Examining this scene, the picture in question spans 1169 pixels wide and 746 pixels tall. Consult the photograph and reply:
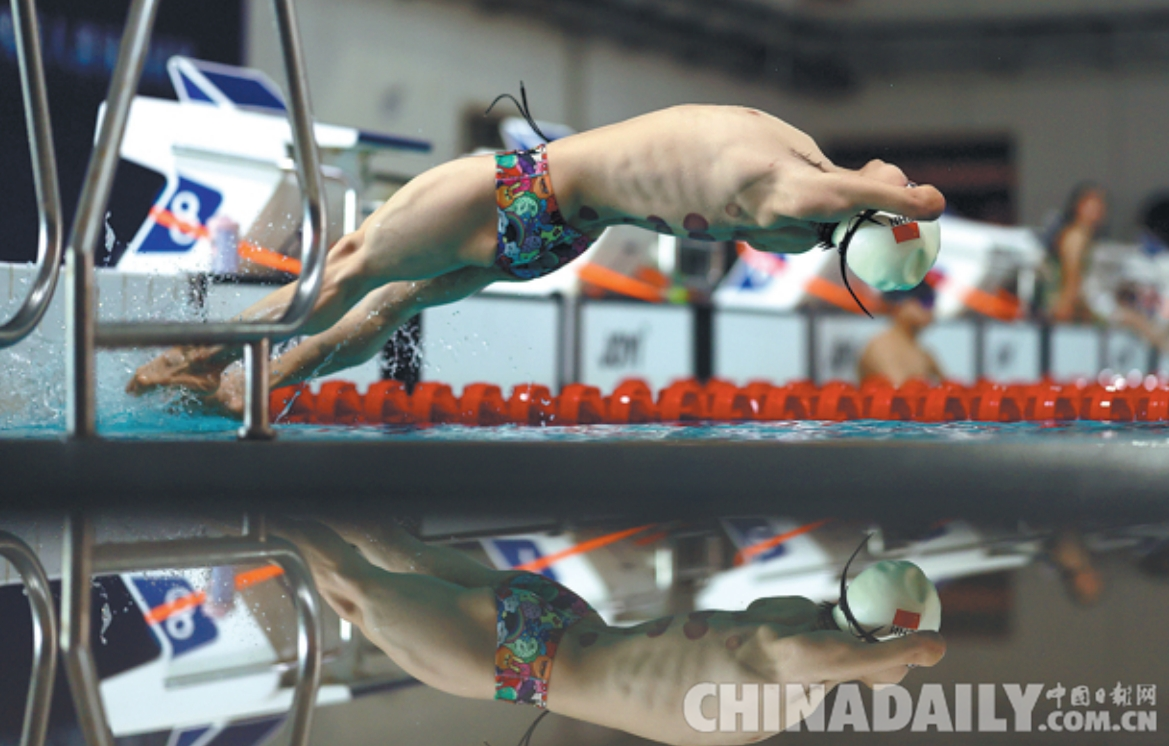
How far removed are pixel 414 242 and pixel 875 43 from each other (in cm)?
1229

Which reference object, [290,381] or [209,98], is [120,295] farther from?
[209,98]

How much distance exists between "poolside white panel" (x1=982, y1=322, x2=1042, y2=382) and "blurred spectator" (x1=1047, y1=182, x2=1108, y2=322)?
681mm

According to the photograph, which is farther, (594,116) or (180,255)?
(594,116)

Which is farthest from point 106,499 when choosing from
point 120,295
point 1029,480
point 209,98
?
point 209,98

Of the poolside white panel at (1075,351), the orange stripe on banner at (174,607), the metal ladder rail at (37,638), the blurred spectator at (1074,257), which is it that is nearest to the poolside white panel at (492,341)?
the metal ladder rail at (37,638)

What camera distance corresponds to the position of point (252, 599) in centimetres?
134

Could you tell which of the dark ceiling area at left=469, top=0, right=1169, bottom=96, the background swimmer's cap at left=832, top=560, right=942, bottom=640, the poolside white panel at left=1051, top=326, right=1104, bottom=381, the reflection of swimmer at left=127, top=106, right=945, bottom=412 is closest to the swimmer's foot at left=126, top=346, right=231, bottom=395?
the reflection of swimmer at left=127, top=106, right=945, bottom=412

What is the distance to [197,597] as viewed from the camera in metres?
1.37

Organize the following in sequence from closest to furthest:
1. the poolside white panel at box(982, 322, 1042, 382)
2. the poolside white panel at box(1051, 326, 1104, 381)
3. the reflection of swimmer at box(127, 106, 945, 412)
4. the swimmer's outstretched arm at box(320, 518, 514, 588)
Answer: the swimmer's outstretched arm at box(320, 518, 514, 588) < the reflection of swimmer at box(127, 106, 945, 412) < the poolside white panel at box(982, 322, 1042, 382) < the poolside white panel at box(1051, 326, 1104, 381)

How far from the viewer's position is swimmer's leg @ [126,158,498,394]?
2.33 meters

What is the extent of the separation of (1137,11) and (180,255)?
11.8m

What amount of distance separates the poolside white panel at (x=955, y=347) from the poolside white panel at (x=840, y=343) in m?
0.34

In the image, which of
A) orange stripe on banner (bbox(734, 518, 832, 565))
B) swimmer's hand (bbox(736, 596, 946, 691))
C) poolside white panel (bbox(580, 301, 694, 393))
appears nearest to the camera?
swimmer's hand (bbox(736, 596, 946, 691))

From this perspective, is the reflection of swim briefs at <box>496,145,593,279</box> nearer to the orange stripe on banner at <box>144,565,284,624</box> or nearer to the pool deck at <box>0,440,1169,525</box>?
the pool deck at <box>0,440,1169,525</box>
